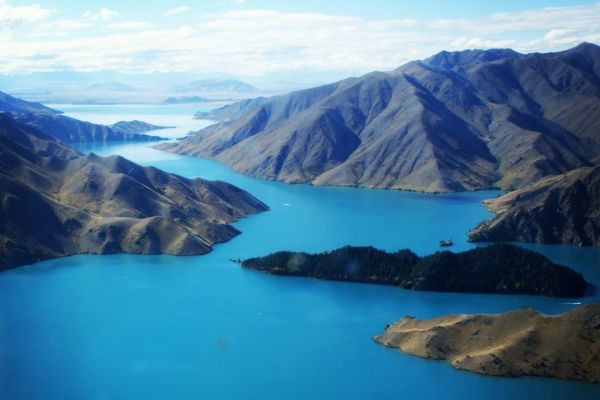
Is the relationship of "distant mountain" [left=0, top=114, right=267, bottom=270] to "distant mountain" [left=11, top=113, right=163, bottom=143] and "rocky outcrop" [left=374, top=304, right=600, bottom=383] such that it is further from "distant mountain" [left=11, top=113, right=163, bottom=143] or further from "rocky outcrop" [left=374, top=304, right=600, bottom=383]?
"distant mountain" [left=11, top=113, right=163, bottom=143]

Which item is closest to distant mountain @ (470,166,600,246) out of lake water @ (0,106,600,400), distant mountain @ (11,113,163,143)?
lake water @ (0,106,600,400)

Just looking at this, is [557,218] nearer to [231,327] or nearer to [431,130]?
→ [231,327]

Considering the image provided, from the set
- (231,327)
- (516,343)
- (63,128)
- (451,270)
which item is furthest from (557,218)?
(63,128)

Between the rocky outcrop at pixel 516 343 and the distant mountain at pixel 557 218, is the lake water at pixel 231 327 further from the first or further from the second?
the distant mountain at pixel 557 218

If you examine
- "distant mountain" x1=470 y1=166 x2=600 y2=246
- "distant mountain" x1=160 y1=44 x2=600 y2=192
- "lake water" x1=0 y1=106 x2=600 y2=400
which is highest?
"distant mountain" x1=160 y1=44 x2=600 y2=192

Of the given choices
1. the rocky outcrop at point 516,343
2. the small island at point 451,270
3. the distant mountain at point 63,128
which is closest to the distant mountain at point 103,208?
the small island at point 451,270

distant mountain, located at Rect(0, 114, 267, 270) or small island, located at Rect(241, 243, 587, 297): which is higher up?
distant mountain, located at Rect(0, 114, 267, 270)
